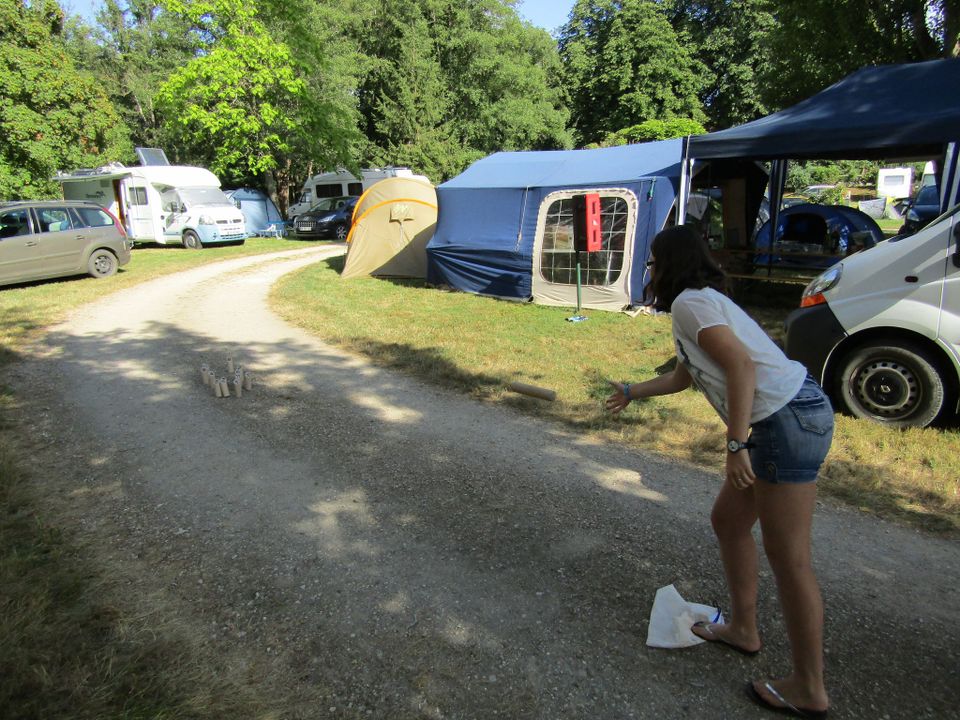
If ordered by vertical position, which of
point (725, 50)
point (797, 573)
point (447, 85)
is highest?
point (725, 50)

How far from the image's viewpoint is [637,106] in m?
36.9

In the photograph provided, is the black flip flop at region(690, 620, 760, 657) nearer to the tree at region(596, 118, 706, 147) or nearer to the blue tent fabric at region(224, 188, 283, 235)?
the blue tent fabric at region(224, 188, 283, 235)

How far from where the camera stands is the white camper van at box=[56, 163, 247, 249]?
21.4 meters

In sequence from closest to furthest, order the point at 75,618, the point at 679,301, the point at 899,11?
the point at 679,301
the point at 75,618
the point at 899,11

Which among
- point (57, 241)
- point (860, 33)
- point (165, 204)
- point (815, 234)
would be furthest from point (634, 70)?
point (57, 241)

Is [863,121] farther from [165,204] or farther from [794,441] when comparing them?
[165,204]

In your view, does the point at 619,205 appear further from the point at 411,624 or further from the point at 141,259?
the point at 141,259

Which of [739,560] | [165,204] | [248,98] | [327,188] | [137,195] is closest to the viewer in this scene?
[739,560]

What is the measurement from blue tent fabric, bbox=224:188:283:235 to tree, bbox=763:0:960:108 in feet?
66.3

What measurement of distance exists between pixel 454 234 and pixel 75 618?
10493 millimetres

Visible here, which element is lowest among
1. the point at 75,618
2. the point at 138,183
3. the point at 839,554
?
the point at 839,554

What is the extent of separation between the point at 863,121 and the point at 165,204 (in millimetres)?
21283

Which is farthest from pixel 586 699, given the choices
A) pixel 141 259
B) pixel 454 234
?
pixel 141 259

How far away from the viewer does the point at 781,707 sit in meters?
2.32
